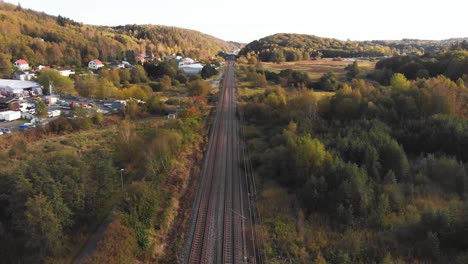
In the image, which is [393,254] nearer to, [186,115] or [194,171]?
[194,171]

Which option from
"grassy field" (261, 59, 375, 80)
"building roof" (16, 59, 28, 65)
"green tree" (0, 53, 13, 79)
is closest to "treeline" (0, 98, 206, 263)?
"grassy field" (261, 59, 375, 80)

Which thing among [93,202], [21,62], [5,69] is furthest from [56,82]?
[93,202]

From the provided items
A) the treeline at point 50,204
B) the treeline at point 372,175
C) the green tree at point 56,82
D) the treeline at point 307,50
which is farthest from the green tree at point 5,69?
the treeline at point 307,50

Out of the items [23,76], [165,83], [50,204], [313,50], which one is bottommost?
[50,204]

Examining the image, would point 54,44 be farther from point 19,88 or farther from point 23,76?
point 19,88

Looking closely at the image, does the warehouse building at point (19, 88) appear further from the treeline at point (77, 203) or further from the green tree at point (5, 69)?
the treeline at point (77, 203)
